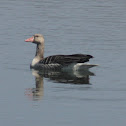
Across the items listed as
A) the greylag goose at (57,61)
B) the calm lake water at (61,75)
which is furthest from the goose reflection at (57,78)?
the greylag goose at (57,61)

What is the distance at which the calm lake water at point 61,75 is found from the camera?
58.3 ft

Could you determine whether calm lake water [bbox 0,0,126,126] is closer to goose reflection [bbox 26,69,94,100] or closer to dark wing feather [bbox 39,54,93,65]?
goose reflection [bbox 26,69,94,100]

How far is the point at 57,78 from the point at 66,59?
1.91 metres

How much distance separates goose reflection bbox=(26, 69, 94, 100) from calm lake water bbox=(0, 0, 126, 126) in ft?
0.11

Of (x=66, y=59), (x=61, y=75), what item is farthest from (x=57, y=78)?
(x=66, y=59)

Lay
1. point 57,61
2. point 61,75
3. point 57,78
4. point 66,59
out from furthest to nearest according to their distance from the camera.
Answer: point 57,61, point 66,59, point 61,75, point 57,78

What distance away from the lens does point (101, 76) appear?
23984 mm

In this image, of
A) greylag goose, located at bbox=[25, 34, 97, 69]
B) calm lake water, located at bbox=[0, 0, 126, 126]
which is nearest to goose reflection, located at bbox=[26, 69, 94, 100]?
calm lake water, located at bbox=[0, 0, 126, 126]

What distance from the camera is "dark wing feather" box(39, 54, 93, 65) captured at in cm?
2503

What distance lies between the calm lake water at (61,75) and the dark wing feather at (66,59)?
64 cm

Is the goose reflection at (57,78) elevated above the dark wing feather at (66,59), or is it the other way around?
the dark wing feather at (66,59)

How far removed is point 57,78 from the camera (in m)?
23.8

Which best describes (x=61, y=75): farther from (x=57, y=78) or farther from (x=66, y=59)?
(x=66, y=59)

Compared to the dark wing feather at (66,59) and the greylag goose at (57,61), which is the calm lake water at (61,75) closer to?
the greylag goose at (57,61)
